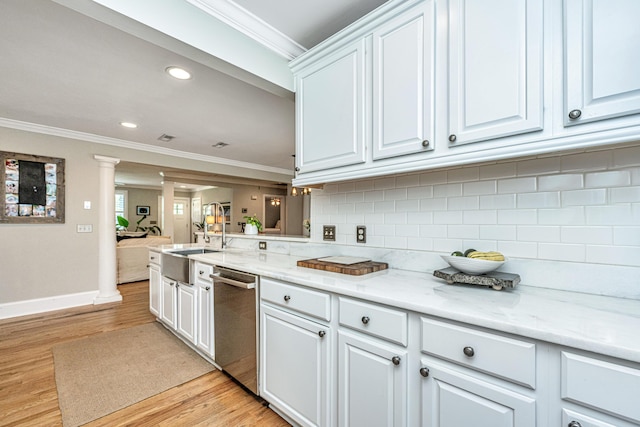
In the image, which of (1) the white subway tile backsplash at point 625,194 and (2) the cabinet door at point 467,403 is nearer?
(2) the cabinet door at point 467,403

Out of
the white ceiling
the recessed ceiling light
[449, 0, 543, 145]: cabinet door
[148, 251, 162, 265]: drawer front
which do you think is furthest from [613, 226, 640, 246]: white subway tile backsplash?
[148, 251, 162, 265]: drawer front

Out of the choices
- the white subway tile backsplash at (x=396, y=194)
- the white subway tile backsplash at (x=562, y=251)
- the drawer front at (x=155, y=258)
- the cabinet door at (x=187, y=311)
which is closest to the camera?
the white subway tile backsplash at (x=562, y=251)

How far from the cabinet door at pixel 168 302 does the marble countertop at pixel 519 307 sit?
65.2 inches

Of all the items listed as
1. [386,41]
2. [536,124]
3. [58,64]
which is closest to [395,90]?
[386,41]

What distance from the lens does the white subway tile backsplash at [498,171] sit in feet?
4.45

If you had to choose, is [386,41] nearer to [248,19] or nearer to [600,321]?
[248,19]

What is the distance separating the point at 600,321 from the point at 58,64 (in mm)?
3415

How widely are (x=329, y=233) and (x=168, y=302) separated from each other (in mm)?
1795

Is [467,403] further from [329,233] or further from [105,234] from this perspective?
[105,234]

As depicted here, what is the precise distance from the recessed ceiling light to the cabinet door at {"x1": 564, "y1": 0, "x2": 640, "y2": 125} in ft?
7.64

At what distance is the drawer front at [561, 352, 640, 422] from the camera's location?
0.67m

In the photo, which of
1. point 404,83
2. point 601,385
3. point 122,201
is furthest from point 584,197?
point 122,201

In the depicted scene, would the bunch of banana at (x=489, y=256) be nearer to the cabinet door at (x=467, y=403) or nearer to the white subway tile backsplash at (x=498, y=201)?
the white subway tile backsplash at (x=498, y=201)

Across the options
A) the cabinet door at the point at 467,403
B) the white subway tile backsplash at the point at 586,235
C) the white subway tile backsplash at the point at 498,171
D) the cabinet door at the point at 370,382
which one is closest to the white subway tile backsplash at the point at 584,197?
the white subway tile backsplash at the point at 586,235
